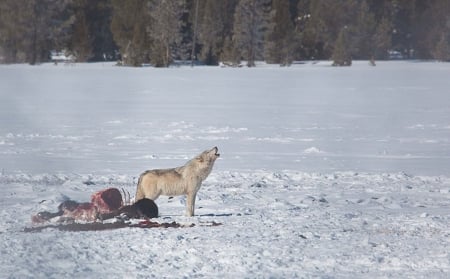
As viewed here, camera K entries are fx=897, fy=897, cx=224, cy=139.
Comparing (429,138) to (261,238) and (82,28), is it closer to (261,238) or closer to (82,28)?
(261,238)

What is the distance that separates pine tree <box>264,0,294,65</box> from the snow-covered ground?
90.7ft

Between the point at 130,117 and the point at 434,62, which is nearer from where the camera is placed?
the point at 130,117

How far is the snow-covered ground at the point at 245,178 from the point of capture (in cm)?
775

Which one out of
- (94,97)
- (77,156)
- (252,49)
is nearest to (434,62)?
(252,49)

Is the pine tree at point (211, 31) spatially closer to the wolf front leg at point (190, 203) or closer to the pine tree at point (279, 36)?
the pine tree at point (279, 36)

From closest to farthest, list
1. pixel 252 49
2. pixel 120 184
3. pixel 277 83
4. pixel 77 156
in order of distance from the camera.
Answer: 1. pixel 120 184
2. pixel 77 156
3. pixel 277 83
4. pixel 252 49

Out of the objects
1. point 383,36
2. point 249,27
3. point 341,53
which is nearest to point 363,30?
point 383,36

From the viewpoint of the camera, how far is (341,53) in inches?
2317

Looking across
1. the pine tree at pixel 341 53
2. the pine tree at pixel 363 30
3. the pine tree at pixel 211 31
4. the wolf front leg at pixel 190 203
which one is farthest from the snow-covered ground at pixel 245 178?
the pine tree at pixel 363 30

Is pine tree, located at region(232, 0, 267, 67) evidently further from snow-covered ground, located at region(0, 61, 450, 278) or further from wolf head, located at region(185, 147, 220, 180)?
wolf head, located at region(185, 147, 220, 180)

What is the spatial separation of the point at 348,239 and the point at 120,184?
488 cm

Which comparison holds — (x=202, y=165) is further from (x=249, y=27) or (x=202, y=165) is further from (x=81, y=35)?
(x=81, y=35)

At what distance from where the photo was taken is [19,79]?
1602 inches

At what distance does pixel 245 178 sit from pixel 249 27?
49.6 meters
